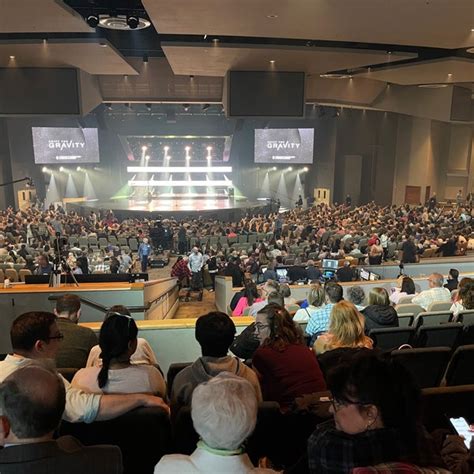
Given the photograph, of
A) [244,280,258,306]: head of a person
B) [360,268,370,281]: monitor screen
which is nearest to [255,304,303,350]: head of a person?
[244,280,258,306]: head of a person

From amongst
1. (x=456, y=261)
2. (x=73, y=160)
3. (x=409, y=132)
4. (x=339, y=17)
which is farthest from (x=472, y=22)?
(x=73, y=160)

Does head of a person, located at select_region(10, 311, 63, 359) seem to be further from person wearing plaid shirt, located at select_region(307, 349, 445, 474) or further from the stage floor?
the stage floor

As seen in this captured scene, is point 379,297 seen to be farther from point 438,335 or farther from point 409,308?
point 409,308

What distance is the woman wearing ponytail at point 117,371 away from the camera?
2.03 metres

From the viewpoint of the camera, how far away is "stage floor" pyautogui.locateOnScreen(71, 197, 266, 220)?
2059cm

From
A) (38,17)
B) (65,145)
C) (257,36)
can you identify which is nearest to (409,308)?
(257,36)

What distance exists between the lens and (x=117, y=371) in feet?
6.74

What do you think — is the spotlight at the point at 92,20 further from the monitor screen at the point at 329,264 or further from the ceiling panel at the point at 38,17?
the monitor screen at the point at 329,264

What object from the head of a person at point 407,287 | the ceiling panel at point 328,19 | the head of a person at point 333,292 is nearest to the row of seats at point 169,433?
the head of a person at point 333,292

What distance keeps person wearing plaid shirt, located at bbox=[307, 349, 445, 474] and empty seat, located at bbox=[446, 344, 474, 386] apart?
1.88m

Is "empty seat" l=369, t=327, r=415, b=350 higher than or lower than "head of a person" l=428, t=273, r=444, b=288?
higher

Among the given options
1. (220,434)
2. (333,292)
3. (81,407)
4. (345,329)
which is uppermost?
(220,434)

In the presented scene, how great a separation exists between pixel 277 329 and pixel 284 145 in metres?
22.8

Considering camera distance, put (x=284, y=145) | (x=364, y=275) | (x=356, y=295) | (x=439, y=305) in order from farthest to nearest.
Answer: (x=284, y=145), (x=364, y=275), (x=439, y=305), (x=356, y=295)
